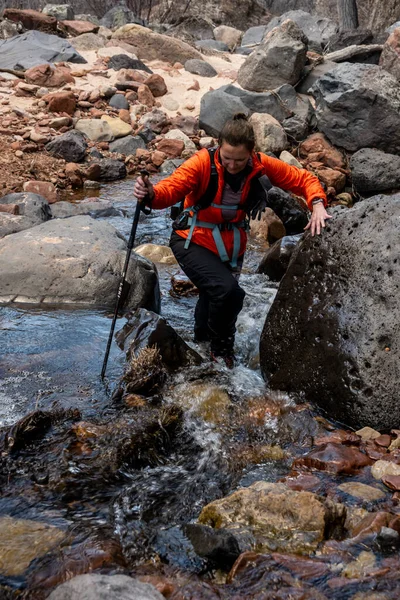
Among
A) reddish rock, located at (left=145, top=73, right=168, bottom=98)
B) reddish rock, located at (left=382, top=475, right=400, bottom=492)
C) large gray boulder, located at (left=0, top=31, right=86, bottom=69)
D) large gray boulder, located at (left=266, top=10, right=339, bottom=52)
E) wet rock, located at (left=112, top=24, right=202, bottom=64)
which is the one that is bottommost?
reddish rock, located at (left=382, top=475, right=400, bottom=492)

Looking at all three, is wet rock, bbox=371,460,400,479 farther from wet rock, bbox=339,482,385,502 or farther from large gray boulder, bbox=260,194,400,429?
large gray boulder, bbox=260,194,400,429

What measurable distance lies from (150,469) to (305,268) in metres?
1.96

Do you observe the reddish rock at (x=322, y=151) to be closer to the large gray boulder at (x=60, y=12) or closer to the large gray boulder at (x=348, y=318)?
the large gray boulder at (x=348, y=318)

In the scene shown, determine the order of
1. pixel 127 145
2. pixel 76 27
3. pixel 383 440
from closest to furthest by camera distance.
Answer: pixel 383 440 < pixel 127 145 < pixel 76 27

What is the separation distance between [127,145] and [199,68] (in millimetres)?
5312

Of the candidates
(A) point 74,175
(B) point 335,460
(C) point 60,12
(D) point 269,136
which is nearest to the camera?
(B) point 335,460

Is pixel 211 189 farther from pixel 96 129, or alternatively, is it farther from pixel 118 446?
pixel 96 129

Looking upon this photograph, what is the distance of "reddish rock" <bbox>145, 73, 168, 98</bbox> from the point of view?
1577cm

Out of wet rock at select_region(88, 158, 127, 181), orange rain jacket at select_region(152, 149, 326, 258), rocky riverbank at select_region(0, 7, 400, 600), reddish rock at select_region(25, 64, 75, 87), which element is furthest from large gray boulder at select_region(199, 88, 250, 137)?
orange rain jacket at select_region(152, 149, 326, 258)

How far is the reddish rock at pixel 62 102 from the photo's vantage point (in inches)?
541

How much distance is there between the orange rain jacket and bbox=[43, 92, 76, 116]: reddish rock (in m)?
9.75

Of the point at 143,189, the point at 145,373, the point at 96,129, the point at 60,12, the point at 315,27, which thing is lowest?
the point at 145,373

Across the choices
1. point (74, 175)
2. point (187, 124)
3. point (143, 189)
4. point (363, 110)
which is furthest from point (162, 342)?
point (363, 110)

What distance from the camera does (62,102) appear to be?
1379 cm
